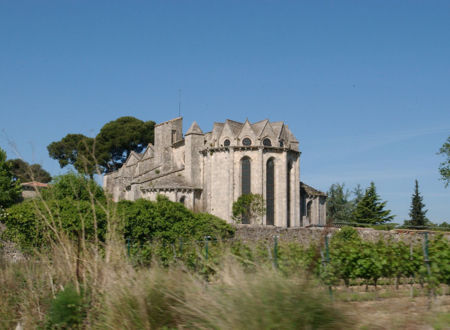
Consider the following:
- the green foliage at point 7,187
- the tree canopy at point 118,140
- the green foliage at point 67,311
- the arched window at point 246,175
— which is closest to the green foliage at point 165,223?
the arched window at point 246,175

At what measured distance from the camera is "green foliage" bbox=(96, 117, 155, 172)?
6531 cm

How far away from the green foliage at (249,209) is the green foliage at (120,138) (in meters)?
32.6

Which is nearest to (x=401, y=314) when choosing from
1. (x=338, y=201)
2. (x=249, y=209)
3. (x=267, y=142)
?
(x=249, y=209)

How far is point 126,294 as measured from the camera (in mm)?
5988

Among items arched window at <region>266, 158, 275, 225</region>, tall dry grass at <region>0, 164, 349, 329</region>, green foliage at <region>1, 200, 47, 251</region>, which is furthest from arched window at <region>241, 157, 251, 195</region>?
tall dry grass at <region>0, 164, 349, 329</region>

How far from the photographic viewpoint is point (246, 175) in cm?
3853

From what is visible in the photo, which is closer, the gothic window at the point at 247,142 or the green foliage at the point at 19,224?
the green foliage at the point at 19,224

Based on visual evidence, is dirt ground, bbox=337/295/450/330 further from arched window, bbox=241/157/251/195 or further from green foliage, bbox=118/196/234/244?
arched window, bbox=241/157/251/195

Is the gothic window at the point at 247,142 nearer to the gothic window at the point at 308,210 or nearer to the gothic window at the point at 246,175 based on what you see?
the gothic window at the point at 246,175

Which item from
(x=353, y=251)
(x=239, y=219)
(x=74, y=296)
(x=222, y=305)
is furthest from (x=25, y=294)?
(x=239, y=219)

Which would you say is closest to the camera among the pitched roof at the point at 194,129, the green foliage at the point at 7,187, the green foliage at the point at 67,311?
the green foliage at the point at 67,311

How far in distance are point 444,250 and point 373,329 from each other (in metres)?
4.59

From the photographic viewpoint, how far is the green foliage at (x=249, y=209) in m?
36.3

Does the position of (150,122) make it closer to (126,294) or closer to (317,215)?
(317,215)
